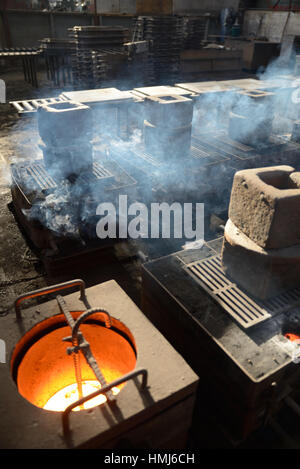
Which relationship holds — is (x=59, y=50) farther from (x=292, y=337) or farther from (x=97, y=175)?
(x=292, y=337)

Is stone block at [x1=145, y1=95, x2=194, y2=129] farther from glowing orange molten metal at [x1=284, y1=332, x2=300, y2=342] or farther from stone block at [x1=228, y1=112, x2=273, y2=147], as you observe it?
glowing orange molten metal at [x1=284, y1=332, x2=300, y2=342]

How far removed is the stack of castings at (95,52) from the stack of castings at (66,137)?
16.7 feet

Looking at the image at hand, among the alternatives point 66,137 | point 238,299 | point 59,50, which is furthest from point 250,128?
point 59,50

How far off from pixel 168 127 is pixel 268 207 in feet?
9.74

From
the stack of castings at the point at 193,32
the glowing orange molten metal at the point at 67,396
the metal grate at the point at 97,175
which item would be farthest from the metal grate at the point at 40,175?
the stack of castings at the point at 193,32

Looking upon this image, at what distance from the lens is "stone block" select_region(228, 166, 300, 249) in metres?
2.49

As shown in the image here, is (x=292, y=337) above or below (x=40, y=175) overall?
below

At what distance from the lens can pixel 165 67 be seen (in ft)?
34.2

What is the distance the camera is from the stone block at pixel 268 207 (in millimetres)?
2488

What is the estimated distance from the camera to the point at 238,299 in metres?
2.89

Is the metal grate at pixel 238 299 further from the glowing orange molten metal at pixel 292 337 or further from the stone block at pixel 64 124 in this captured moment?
the stone block at pixel 64 124

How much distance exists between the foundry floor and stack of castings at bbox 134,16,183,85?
13.2 feet

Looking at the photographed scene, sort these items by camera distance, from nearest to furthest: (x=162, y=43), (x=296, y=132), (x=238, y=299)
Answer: (x=238, y=299)
(x=296, y=132)
(x=162, y=43)
